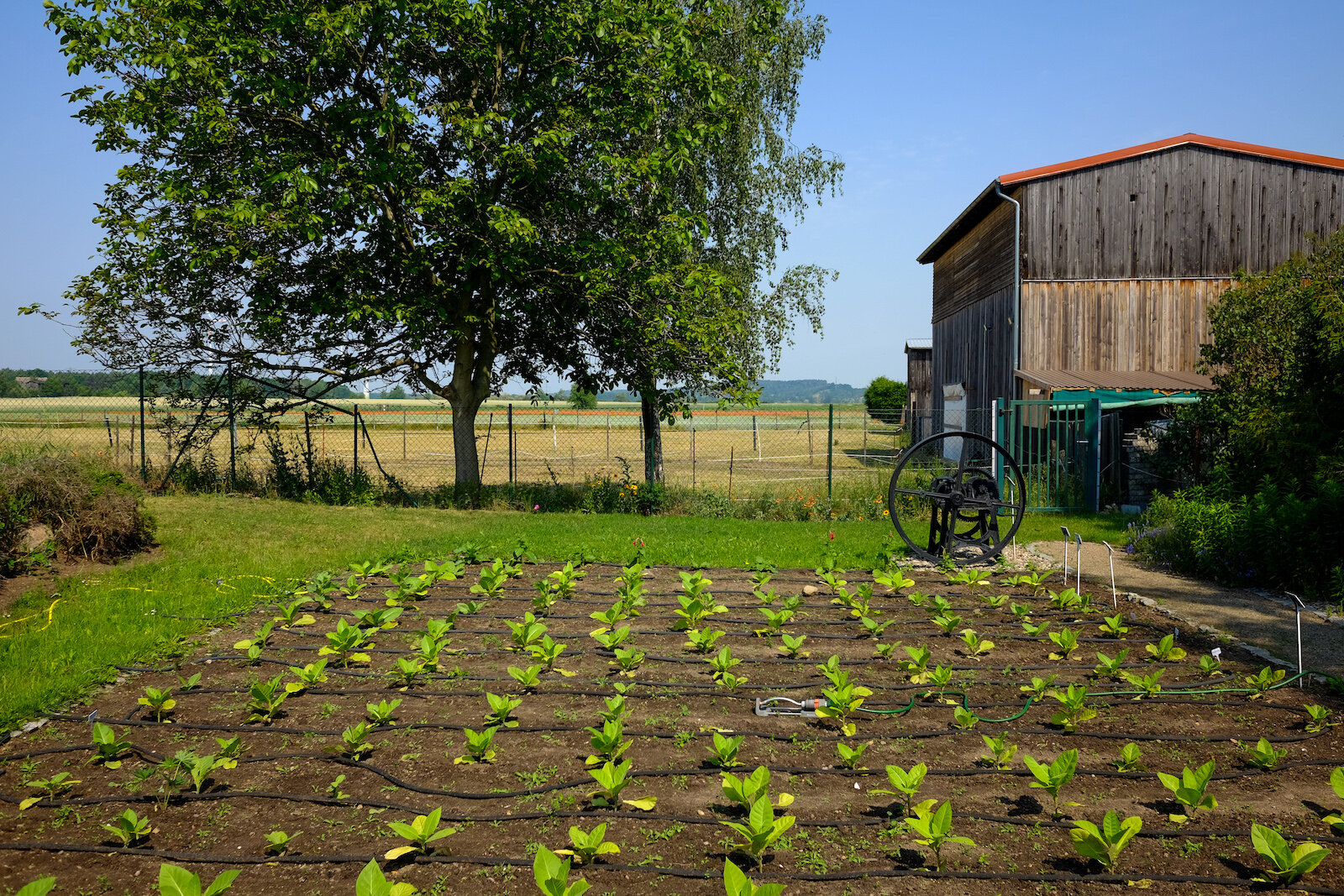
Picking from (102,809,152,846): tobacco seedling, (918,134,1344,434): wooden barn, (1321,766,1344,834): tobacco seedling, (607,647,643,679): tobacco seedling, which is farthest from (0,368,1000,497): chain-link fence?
Result: (1321,766,1344,834): tobacco seedling

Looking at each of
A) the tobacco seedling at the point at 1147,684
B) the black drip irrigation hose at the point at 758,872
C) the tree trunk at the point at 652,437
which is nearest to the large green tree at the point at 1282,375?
the tobacco seedling at the point at 1147,684

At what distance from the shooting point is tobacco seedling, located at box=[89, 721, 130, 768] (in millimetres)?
4133

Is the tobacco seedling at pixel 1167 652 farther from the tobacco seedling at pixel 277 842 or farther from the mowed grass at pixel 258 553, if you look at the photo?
the tobacco seedling at pixel 277 842

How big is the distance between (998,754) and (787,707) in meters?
1.24

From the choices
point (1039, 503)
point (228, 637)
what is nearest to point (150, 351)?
point (228, 637)

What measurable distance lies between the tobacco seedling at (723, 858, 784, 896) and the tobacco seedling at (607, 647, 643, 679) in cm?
270

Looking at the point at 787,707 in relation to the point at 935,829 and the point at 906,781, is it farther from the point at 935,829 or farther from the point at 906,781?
the point at 935,829

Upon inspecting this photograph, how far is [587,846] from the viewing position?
3.16 m

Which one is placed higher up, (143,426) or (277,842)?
(143,426)

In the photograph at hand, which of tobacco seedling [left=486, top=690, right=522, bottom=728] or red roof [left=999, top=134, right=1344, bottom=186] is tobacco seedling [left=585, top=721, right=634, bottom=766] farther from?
red roof [left=999, top=134, right=1344, bottom=186]

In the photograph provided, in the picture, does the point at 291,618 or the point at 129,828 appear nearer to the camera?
the point at 129,828

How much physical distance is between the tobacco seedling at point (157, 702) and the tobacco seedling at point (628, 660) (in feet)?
8.41

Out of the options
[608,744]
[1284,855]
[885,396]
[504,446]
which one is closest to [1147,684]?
→ [1284,855]

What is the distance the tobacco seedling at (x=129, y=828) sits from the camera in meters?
3.34
